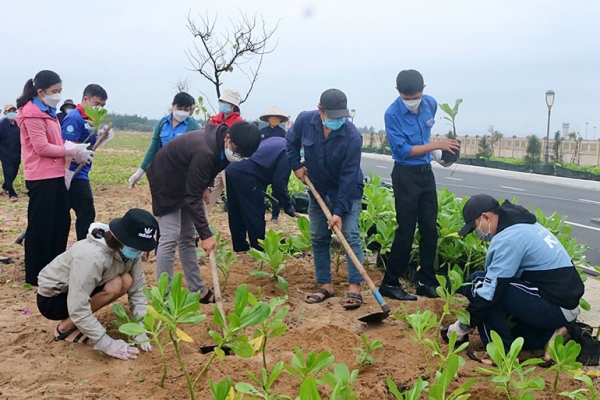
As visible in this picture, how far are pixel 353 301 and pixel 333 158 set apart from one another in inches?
37.7

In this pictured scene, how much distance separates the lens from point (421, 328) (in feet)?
8.91

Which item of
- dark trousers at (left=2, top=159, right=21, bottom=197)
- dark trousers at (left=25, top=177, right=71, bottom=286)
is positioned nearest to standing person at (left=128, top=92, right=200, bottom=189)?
dark trousers at (left=25, top=177, right=71, bottom=286)

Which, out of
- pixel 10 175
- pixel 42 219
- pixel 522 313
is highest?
pixel 42 219

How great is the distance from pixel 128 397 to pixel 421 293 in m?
2.28

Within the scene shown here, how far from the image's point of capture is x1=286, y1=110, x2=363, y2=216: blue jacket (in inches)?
153

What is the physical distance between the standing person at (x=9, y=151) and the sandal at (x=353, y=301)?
703 centimetres

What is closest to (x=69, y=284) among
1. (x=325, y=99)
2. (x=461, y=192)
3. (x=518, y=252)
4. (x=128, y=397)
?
(x=128, y=397)

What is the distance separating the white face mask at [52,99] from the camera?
405 cm

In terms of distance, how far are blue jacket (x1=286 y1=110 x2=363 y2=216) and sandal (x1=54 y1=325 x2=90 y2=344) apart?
1687 millimetres

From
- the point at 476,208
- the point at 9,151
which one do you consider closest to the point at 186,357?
the point at 476,208

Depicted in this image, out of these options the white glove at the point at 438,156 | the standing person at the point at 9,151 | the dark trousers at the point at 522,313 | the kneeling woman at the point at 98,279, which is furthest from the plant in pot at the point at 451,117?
the standing person at the point at 9,151

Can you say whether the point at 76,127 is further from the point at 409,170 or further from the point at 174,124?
the point at 409,170

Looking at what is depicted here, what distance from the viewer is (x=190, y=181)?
349 centimetres

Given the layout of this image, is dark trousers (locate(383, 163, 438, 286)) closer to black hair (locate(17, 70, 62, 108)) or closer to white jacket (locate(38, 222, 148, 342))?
white jacket (locate(38, 222, 148, 342))
